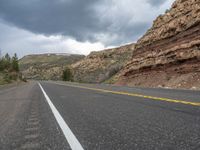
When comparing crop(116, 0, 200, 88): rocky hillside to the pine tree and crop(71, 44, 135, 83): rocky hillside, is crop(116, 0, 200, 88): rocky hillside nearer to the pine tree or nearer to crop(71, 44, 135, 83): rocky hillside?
crop(71, 44, 135, 83): rocky hillside

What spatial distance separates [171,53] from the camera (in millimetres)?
34781

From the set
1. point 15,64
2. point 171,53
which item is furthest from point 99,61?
point 171,53

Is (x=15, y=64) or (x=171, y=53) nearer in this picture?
(x=171, y=53)

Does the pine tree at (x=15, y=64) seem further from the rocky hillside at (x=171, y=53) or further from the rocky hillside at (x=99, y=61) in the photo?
the rocky hillside at (x=171, y=53)

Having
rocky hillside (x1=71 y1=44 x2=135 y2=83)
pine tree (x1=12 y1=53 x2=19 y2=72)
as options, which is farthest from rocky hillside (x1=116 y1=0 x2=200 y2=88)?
pine tree (x1=12 y1=53 x2=19 y2=72)

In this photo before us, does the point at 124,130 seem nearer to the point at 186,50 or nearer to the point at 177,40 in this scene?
the point at 186,50

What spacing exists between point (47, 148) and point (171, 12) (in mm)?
38793

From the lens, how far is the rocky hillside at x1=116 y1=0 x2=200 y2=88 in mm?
29891

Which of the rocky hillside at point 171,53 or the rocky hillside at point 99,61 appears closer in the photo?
the rocky hillside at point 171,53

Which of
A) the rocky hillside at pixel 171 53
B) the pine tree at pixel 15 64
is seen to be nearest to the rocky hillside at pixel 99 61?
the pine tree at pixel 15 64

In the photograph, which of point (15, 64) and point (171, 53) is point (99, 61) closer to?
point (15, 64)

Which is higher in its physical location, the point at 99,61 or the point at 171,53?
the point at 99,61

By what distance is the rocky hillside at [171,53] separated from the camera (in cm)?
2989

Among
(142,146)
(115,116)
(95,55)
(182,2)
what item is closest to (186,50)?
(182,2)
